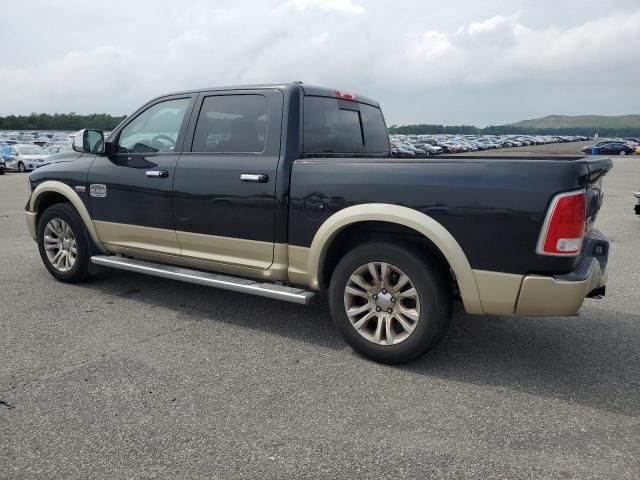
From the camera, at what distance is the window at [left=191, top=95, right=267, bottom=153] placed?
419 centimetres

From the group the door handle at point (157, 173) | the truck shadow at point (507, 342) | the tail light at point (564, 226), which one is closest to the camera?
the tail light at point (564, 226)

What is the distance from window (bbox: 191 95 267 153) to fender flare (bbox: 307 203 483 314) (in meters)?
0.92

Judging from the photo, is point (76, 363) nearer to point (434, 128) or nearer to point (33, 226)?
point (33, 226)

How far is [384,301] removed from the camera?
3.64m

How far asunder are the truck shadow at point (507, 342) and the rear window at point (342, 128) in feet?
4.91

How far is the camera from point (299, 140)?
4.05 metres

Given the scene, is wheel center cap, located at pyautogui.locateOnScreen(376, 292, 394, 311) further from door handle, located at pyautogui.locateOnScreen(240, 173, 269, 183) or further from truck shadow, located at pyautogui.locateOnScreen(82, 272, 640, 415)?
door handle, located at pyautogui.locateOnScreen(240, 173, 269, 183)

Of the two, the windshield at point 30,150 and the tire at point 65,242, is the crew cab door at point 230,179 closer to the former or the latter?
the tire at point 65,242

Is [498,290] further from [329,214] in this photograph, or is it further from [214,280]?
[214,280]

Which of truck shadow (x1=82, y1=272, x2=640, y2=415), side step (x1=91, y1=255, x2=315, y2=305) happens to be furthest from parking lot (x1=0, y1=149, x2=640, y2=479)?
side step (x1=91, y1=255, x2=315, y2=305)

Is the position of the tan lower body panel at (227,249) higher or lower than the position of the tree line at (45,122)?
lower

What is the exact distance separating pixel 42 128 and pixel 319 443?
13845 cm

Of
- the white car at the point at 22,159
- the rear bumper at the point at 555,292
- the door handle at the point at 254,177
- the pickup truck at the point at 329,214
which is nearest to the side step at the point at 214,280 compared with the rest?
the pickup truck at the point at 329,214

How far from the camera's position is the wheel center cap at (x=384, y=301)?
3.62 meters
